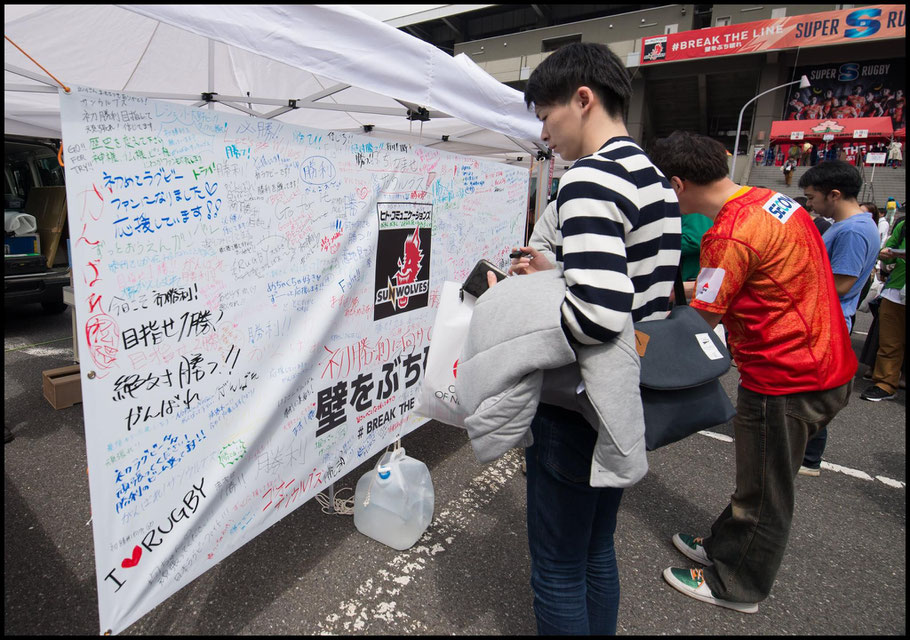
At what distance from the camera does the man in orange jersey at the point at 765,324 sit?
1.70m

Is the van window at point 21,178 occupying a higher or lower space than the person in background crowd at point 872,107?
lower

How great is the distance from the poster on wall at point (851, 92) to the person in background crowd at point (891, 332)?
2267 cm

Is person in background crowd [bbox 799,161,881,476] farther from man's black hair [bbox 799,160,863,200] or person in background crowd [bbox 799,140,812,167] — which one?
person in background crowd [bbox 799,140,812,167]

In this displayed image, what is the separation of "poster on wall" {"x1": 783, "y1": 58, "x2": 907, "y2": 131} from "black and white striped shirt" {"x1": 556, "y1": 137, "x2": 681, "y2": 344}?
27.3 metres

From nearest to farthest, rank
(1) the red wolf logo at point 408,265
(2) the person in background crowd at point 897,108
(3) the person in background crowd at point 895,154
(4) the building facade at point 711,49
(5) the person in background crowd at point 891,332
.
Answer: (1) the red wolf logo at point 408,265
(5) the person in background crowd at point 891,332
(3) the person in background crowd at point 895,154
(4) the building facade at point 711,49
(2) the person in background crowd at point 897,108

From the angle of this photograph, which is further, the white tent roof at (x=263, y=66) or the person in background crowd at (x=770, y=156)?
the person in background crowd at (x=770, y=156)

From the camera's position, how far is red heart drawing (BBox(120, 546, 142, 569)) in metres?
1.44

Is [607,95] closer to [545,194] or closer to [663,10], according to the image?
[545,194]

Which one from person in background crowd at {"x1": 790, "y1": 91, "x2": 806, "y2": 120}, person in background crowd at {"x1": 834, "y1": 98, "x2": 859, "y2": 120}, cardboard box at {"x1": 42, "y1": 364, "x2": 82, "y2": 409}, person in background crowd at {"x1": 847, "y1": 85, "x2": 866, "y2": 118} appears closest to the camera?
cardboard box at {"x1": 42, "y1": 364, "x2": 82, "y2": 409}

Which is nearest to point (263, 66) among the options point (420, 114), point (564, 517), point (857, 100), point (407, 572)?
point (420, 114)

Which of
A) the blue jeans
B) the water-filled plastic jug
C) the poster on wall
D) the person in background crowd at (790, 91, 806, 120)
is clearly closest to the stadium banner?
the poster on wall

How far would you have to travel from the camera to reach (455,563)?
224 centimetres

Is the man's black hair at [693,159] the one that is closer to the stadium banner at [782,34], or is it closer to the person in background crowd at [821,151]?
the person in background crowd at [821,151]

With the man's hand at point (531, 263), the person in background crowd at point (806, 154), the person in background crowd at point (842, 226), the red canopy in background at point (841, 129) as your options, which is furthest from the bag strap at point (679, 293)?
the person in background crowd at point (806, 154)
